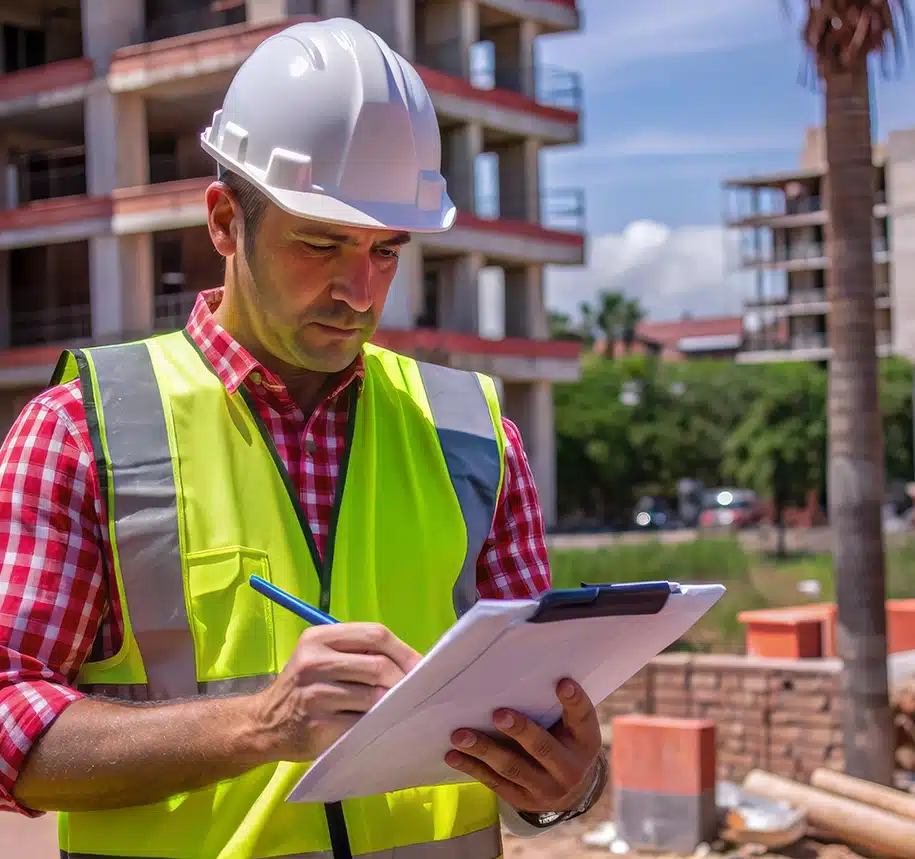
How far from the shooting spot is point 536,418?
3503 cm

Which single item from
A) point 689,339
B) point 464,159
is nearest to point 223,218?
point 464,159

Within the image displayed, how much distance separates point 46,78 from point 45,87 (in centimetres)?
18

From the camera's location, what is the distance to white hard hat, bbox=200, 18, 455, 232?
183 centimetres

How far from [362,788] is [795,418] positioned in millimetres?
51327

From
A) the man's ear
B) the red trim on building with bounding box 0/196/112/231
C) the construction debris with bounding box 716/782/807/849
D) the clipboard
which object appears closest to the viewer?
the clipboard

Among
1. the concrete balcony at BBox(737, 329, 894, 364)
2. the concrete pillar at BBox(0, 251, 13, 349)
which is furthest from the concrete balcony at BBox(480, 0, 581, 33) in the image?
the concrete balcony at BBox(737, 329, 894, 364)

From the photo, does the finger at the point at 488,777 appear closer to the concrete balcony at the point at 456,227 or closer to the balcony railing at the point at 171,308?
the concrete balcony at the point at 456,227

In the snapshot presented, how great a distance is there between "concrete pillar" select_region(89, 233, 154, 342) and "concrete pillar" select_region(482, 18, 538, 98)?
1004 cm

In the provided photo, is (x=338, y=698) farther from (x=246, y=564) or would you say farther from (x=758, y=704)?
(x=758, y=704)

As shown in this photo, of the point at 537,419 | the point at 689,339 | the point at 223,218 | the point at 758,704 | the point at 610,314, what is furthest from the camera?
the point at 689,339

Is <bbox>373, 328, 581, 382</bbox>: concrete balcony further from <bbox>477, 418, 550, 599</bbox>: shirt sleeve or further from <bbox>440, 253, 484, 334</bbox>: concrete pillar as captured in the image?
<bbox>477, 418, 550, 599</bbox>: shirt sleeve

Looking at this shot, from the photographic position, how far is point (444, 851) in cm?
185

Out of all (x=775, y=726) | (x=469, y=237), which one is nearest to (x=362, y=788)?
(x=775, y=726)

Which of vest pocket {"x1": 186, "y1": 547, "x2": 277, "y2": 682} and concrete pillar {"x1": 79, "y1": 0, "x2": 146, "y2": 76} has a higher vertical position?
concrete pillar {"x1": 79, "y1": 0, "x2": 146, "y2": 76}
